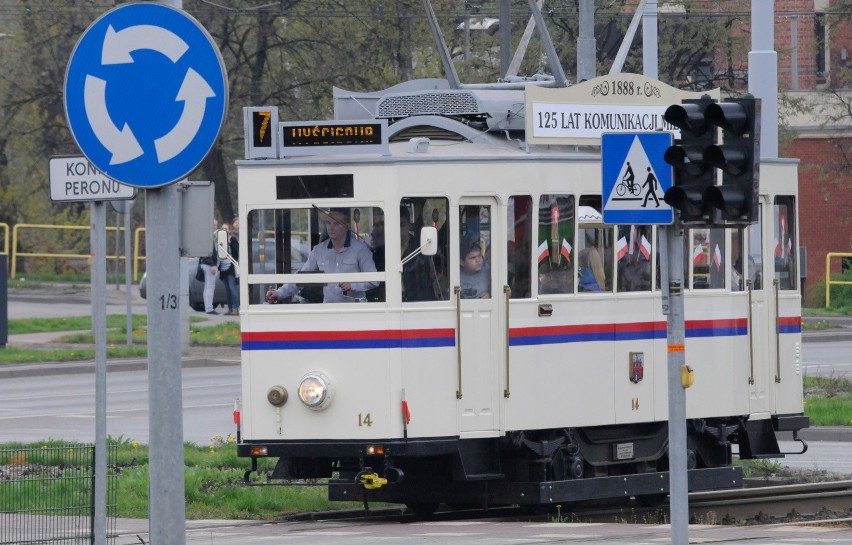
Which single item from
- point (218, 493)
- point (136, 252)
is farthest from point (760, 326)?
point (136, 252)

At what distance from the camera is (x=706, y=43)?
1779 inches

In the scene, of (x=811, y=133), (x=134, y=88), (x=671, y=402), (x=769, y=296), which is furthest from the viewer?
(x=811, y=133)

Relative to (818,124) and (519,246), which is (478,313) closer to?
(519,246)

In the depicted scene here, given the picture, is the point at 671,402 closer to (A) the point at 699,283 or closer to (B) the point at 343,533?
(B) the point at 343,533

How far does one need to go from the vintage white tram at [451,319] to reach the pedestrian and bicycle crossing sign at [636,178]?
302 cm

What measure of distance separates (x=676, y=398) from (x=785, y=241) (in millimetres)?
6618

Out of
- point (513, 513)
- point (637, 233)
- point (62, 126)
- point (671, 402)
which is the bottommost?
point (513, 513)

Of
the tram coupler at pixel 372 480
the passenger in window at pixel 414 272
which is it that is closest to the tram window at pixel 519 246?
the passenger in window at pixel 414 272

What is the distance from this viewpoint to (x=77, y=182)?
9844 mm

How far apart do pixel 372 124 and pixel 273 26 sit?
92.1 feet

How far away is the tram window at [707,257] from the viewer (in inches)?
580

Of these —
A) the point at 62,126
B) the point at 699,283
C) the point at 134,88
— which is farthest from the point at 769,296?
the point at 62,126

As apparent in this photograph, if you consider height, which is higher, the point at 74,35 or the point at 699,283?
the point at 74,35

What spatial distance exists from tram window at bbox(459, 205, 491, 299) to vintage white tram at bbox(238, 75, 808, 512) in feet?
0.06
